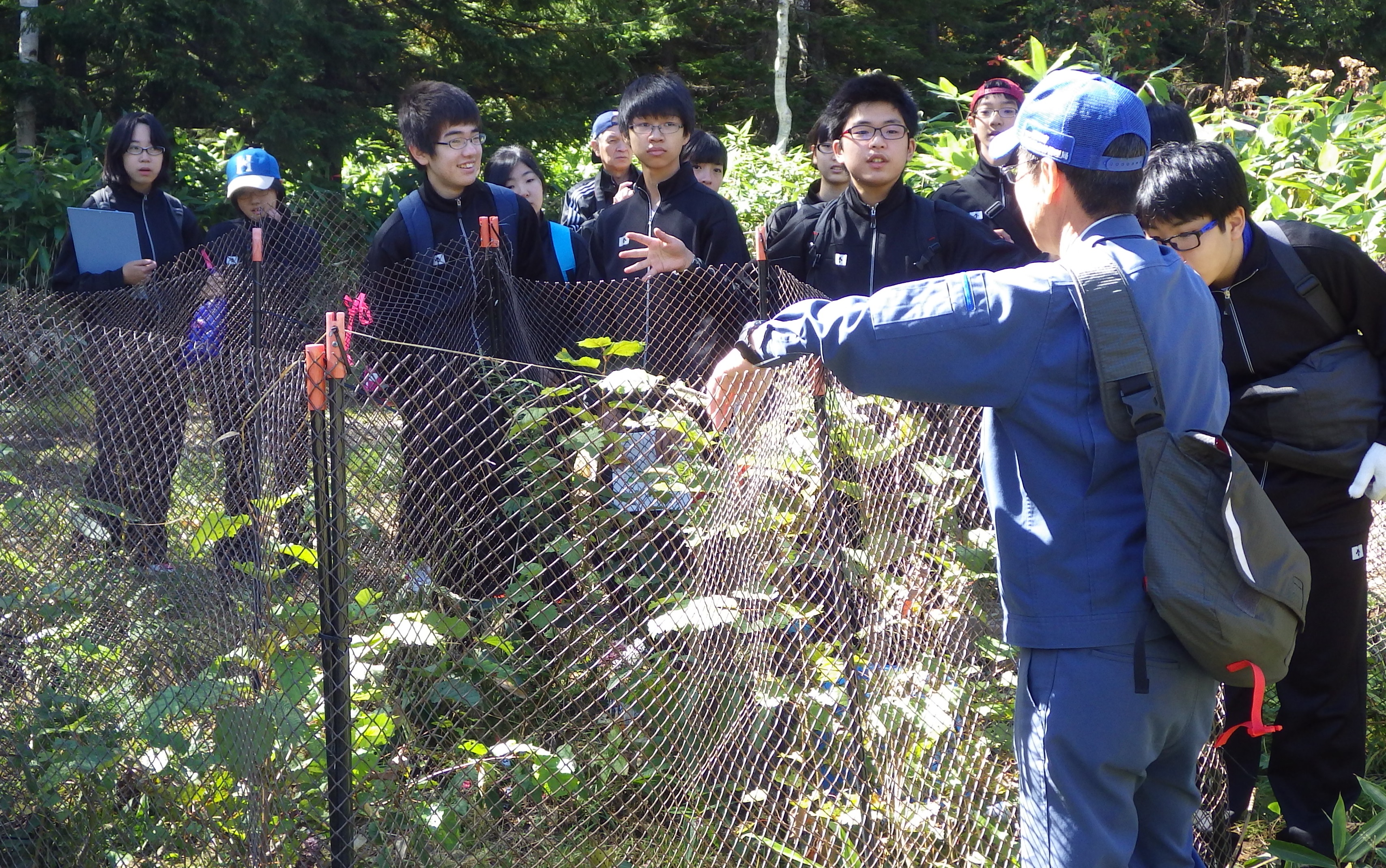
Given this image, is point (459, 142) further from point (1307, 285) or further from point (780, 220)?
point (1307, 285)

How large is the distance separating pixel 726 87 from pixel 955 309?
17761mm

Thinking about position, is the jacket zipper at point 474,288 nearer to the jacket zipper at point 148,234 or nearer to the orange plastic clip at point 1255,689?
the jacket zipper at point 148,234

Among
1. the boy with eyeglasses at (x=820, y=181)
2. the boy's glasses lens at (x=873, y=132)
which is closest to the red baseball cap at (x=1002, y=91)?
the boy with eyeglasses at (x=820, y=181)

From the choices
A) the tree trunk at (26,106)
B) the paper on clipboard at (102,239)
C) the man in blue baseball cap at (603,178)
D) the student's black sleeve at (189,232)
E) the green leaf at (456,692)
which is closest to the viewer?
the green leaf at (456,692)

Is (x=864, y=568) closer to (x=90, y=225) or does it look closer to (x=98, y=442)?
(x=98, y=442)

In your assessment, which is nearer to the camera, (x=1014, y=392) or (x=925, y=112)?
(x=1014, y=392)

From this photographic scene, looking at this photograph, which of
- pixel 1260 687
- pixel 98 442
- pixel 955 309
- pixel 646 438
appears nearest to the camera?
pixel 955 309

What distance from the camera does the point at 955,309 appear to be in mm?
1590

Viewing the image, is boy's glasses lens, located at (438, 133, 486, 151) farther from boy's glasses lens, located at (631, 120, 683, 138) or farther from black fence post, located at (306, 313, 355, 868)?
black fence post, located at (306, 313, 355, 868)

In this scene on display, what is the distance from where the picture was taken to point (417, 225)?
4.14 meters

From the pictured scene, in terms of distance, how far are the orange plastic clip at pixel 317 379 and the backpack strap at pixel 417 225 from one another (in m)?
2.16

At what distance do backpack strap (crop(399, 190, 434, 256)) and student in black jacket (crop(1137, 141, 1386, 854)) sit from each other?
257cm

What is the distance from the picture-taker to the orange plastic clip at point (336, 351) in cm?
199

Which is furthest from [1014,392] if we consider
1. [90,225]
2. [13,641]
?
[90,225]
